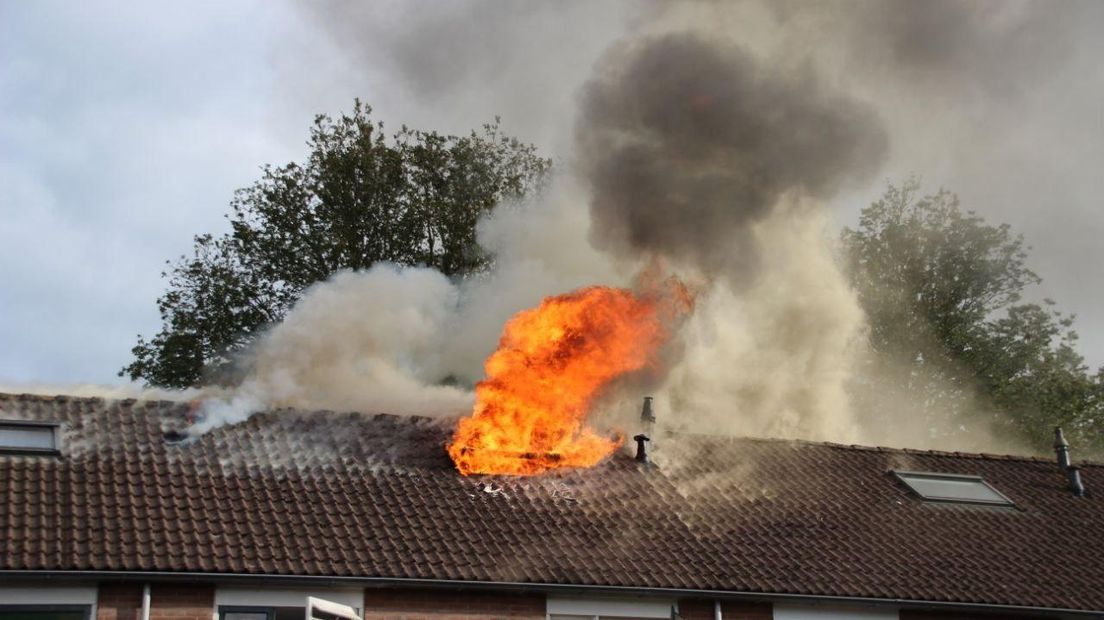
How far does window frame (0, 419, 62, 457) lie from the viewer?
15.9 metres

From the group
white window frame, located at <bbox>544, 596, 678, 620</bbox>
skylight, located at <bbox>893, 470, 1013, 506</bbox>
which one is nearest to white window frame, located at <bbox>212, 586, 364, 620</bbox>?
white window frame, located at <bbox>544, 596, 678, 620</bbox>

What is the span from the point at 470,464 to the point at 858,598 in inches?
228

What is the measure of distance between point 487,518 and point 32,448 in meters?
6.05

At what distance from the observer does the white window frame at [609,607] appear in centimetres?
1595

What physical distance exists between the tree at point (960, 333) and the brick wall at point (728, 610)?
63.8ft

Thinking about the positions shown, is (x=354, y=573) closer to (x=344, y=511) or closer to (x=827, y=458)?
(x=344, y=511)

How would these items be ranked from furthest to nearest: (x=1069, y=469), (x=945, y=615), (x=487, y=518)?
(x=1069, y=469), (x=945, y=615), (x=487, y=518)

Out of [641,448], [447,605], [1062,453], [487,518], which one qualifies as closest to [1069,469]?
[1062,453]

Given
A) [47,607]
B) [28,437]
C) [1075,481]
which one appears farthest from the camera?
[1075,481]

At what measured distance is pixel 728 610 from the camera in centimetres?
1659

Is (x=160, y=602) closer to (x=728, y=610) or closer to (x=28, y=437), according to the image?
(x=28, y=437)

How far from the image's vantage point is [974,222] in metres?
37.5

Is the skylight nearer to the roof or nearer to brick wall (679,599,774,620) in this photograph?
the roof

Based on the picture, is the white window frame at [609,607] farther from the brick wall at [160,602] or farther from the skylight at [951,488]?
the skylight at [951,488]
